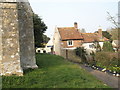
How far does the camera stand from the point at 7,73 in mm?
9180

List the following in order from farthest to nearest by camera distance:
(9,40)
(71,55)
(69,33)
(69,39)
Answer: (69,33) → (69,39) → (71,55) → (9,40)

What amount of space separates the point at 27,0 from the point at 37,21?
13.5 metres

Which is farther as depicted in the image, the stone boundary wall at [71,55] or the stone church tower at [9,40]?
the stone boundary wall at [71,55]

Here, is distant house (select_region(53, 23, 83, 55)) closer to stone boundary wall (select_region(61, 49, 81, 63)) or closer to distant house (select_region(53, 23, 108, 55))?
distant house (select_region(53, 23, 108, 55))

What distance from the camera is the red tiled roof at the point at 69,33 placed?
3297 cm

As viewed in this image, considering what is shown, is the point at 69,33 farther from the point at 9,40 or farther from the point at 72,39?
the point at 9,40

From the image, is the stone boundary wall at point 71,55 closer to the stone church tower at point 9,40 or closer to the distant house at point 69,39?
the distant house at point 69,39

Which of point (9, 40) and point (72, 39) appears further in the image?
point (72, 39)

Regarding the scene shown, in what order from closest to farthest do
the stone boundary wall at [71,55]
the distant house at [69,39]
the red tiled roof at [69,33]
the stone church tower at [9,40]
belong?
the stone church tower at [9,40] → the stone boundary wall at [71,55] → the distant house at [69,39] → the red tiled roof at [69,33]

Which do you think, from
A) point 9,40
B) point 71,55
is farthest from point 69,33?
point 9,40

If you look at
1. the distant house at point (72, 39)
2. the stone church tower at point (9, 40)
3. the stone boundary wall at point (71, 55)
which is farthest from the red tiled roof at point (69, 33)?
the stone church tower at point (9, 40)

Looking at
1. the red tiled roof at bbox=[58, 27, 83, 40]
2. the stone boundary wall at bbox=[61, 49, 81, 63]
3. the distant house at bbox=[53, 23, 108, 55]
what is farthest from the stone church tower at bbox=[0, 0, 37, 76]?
the red tiled roof at bbox=[58, 27, 83, 40]

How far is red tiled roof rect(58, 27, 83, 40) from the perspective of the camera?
33.0 meters

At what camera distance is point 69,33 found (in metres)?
34.1
